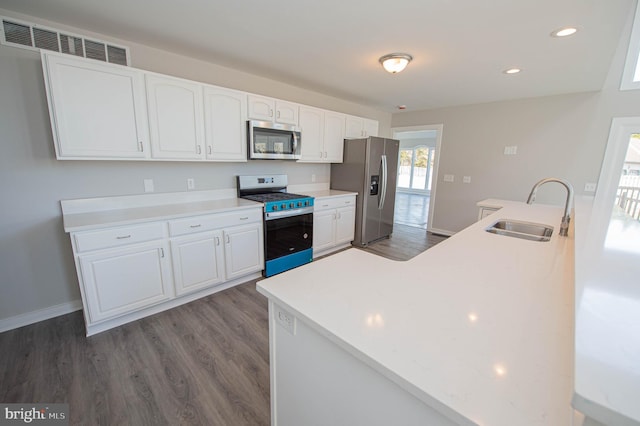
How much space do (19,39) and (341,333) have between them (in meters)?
3.01

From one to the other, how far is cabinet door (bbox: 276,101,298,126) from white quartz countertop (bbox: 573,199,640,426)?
2.96 meters

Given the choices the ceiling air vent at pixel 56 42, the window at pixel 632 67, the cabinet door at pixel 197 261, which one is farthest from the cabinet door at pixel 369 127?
the ceiling air vent at pixel 56 42

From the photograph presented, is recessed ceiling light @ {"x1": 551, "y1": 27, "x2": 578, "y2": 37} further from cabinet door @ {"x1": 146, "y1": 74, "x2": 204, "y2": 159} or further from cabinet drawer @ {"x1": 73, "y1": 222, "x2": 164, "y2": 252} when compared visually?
cabinet drawer @ {"x1": 73, "y1": 222, "x2": 164, "y2": 252}

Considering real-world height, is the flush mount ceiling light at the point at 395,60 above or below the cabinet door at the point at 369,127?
above

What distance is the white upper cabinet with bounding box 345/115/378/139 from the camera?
4109 mm

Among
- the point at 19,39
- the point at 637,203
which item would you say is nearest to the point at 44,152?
the point at 19,39

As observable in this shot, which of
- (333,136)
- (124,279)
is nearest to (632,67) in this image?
(333,136)

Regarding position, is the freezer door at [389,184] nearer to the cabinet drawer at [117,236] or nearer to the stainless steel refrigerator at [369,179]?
the stainless steel refrigerator at [369,179]

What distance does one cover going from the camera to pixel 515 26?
6.33ft

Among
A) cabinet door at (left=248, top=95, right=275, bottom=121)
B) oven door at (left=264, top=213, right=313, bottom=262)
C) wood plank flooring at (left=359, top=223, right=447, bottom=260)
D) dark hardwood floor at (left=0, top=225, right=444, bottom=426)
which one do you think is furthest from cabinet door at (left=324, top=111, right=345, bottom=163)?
dark hardwood floor at (left=0, top=225, right=444, bottom=426)

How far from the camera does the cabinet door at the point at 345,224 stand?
3920 millimetres

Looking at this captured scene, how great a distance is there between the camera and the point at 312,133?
362cm

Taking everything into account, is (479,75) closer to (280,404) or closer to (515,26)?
(515,26)

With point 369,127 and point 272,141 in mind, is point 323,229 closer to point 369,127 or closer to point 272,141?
point 272,141
